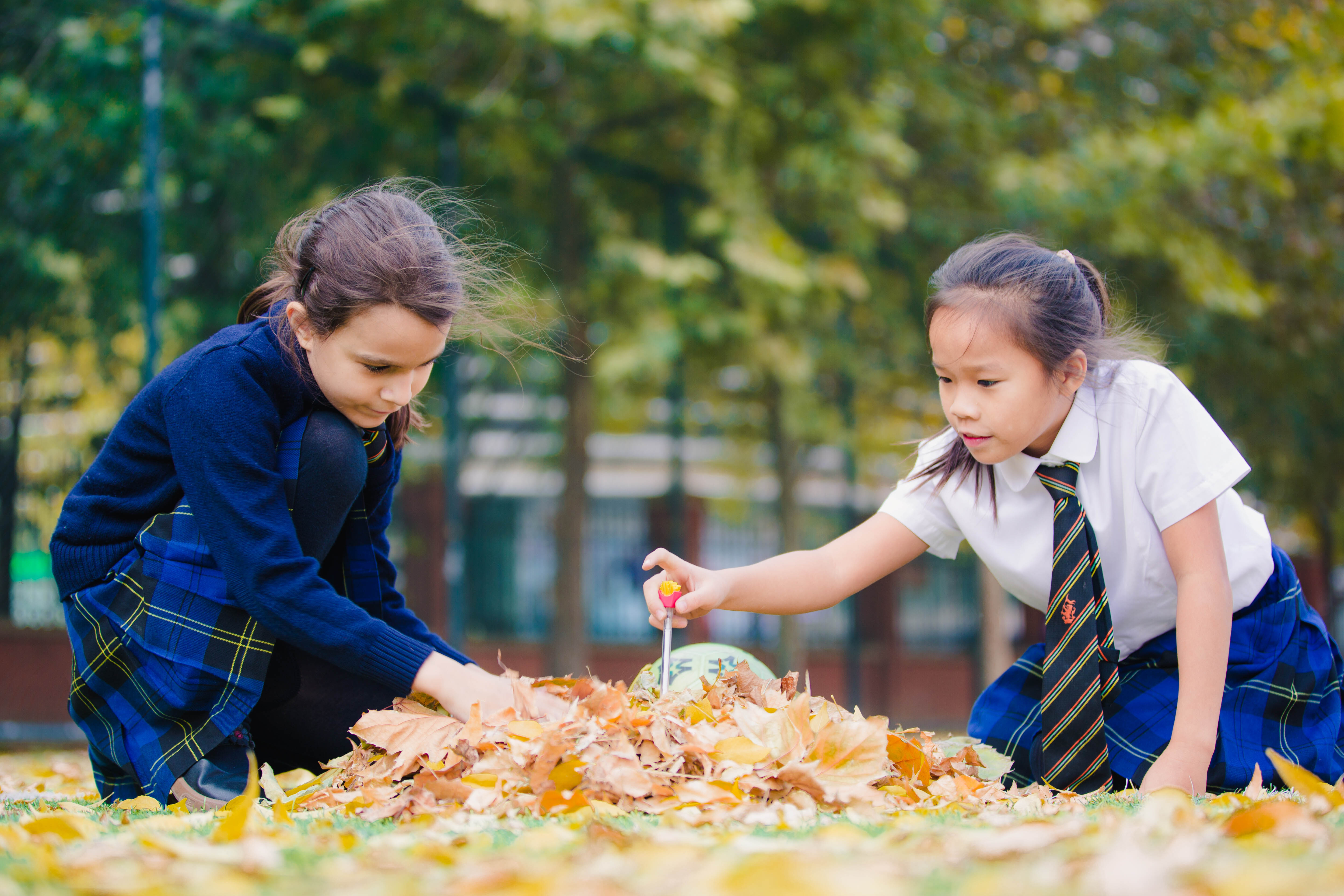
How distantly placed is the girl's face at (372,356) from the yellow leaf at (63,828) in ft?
2.96

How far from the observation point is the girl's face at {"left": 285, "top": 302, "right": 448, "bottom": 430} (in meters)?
2.12

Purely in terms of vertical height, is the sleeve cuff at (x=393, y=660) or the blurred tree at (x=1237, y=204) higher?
the blurred tree at (x=1237, y=204)

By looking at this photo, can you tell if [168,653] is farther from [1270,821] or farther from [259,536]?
Result: [1270,821]

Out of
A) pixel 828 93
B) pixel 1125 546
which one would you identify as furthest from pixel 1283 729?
pixel 828 93

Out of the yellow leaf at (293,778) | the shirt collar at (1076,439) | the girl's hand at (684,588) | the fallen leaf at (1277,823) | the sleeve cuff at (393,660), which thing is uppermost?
the shirt collar at (1076,439)

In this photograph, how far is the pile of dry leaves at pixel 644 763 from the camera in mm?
1704

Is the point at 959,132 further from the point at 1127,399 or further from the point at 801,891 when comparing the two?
the point at 801,891

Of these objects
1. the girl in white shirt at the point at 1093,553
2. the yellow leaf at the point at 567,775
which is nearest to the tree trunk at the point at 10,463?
the girl in white shirt at the point at 1093,553

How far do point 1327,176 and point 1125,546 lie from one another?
639cm

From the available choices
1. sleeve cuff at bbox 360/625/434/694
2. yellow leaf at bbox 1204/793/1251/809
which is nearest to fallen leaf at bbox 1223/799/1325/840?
yellow leaf at bbox 1204/793/1251/809

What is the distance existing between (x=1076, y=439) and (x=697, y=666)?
37.7 inches

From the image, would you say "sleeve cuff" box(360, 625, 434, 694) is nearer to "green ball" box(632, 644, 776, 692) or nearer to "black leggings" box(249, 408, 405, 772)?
"black leggings" box(249, 408, 405, 772)

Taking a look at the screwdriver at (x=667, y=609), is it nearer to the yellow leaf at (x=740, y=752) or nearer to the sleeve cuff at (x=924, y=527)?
the yellow leaf at (x=740, y=752)

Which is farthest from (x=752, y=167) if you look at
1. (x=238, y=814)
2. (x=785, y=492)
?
(x=238, y=814)
